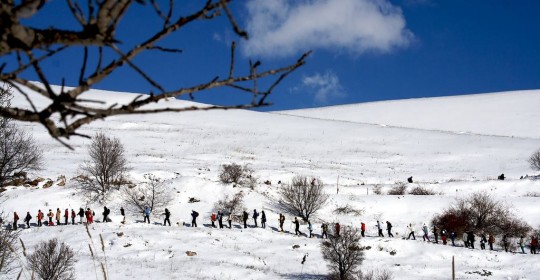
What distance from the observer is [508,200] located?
3391 centimetres

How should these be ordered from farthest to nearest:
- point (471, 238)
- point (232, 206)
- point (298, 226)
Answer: point (232, 206) → point (298, 226) → point (471, 238)

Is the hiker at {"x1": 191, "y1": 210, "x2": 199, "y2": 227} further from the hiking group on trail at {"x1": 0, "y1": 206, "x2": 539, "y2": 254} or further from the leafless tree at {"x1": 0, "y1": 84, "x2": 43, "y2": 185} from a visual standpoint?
the leafless tree at {"x1": 0, "y1": 84, "x2": 43, "y2": 185}

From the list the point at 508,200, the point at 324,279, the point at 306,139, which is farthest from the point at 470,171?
the point at 324,279

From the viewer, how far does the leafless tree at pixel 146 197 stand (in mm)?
31391

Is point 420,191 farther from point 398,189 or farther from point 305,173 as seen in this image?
point 305,173

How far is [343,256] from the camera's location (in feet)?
69.2

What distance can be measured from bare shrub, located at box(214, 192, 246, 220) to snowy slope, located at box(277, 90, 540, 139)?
58.3m

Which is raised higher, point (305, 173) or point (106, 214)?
point (305, 173)

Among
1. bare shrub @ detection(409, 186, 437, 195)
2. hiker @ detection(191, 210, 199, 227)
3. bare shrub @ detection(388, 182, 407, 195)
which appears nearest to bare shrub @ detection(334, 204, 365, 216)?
bare shrub @ detection(388, 182, 407, 195)

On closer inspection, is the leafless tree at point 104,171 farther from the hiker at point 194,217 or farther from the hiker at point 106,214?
the hiker at point 194,217

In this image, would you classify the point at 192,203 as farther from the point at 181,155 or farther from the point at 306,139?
the point at 306,139

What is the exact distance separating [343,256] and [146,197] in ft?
53.6

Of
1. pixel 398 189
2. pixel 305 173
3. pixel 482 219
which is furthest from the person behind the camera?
pixel 305 173

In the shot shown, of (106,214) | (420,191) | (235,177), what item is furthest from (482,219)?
(106,214)
